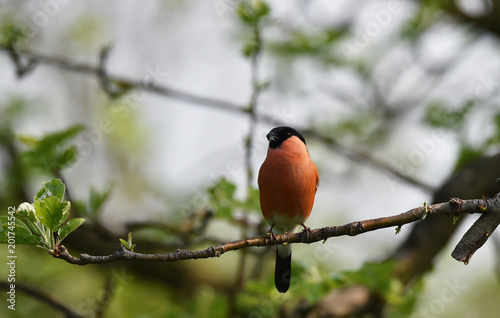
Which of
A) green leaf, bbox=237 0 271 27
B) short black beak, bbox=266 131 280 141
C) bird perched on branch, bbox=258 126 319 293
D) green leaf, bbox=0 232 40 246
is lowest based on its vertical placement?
green leaf, bbox=0 232 40 246

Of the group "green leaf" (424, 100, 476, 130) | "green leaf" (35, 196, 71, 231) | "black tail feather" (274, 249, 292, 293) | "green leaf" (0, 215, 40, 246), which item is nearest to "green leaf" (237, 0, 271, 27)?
"black tail feather" (274, 249, 292, 293)

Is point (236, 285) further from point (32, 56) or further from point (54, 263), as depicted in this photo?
point (32, 56)

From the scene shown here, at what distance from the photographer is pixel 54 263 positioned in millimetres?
6207

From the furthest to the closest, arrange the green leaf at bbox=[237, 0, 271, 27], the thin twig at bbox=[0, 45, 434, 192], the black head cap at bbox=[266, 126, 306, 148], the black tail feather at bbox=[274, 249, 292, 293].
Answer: the thin twig at bbox=[0, 45, 434, 192] < the black head cap at bbox=[266, 126, 306, 148] < the black tail feather at bbox=[274, 249, 292, 293] < the green leaf at bbox=[237, 0, 271, 27]

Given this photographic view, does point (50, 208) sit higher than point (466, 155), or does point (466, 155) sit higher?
point (466, 155)

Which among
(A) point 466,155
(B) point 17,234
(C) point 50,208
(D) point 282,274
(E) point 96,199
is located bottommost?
(E) point 96,199

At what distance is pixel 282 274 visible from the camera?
15.1ft

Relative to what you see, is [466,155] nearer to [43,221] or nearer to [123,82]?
[123,82]

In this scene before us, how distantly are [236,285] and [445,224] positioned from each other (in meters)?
2.52

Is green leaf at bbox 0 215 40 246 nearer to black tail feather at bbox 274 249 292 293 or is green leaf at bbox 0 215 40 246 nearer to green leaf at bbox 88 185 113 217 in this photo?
green leaf at bbox 88 185 113 217

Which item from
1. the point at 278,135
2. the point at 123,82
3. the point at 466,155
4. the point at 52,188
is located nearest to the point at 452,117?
the point at 466,155

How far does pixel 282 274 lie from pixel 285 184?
85cm

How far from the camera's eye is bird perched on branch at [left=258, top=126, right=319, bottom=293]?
4.31 meters

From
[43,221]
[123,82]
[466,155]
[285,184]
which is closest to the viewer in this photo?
[43,221]
